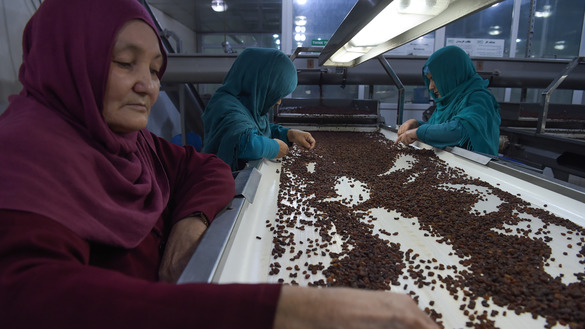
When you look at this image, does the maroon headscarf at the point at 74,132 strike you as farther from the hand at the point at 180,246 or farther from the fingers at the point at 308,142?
the fingers at the point at 308,142

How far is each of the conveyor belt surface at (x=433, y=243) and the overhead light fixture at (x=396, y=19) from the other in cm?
84

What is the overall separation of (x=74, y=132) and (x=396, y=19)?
1526mm

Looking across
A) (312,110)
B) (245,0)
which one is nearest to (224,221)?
(312,110)

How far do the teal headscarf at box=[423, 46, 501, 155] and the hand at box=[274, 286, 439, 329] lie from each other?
2.62m

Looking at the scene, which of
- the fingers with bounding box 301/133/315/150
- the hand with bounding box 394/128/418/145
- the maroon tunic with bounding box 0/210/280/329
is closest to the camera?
the maroon tunic with bounding box 0/210/280/329

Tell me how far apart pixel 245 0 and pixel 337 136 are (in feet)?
20.0

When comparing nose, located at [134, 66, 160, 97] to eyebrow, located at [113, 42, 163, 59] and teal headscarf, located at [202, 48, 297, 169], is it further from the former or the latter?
teal headscarf, located at [202, 48, 297, 169]

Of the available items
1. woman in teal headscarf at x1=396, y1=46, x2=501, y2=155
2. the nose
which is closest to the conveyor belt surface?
the nose

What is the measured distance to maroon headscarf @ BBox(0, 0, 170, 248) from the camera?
Result: 0.62 metres

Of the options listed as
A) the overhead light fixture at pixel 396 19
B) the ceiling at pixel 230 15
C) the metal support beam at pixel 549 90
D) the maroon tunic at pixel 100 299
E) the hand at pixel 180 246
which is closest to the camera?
the maroon tunic at pixel 100 299

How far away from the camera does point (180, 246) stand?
3.30 ft

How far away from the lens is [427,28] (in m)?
1.61

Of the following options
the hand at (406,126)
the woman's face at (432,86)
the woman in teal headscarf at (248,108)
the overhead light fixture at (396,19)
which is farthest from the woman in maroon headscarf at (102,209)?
the woman's face at (432,86)

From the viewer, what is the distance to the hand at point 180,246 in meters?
0.94
